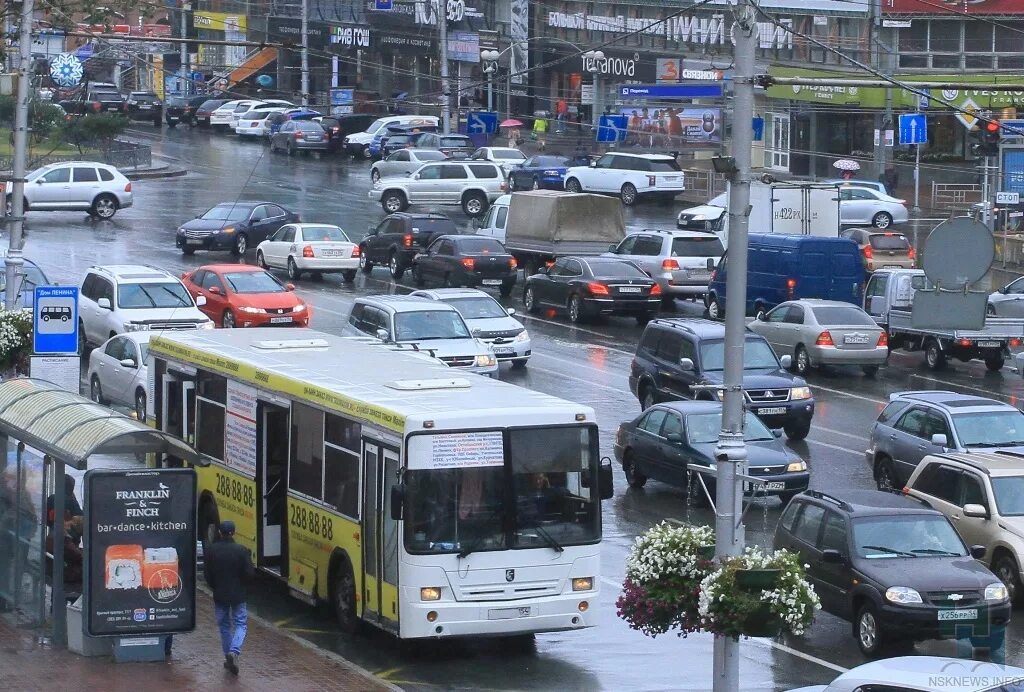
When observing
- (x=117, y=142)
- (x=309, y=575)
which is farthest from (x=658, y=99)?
(x=309, y=575)

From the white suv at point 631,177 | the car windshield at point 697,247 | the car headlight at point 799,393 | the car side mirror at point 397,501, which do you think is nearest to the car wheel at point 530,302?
the car windshield at point 697,247

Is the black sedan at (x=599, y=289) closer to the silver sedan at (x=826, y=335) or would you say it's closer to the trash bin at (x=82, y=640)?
the silver sedan at (x=826, y=335)

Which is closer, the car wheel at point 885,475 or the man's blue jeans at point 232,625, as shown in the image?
the man's blue jeans at point 232,625

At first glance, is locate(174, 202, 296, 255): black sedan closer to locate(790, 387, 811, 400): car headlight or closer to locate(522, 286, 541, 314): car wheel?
locate(522, 286, 541, 314): car wheel

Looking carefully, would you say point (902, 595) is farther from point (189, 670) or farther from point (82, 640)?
point (82, 640)

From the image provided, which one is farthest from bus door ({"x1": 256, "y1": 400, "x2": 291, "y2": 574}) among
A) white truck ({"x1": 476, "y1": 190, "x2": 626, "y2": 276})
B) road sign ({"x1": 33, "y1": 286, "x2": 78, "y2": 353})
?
white truck ({"x1": 476, "y1": 190, "x2": 626, "y2": 276})

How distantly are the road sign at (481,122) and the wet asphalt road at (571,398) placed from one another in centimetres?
574

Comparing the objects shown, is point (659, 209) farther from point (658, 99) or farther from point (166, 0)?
point (166, 0)

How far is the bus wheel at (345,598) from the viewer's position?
15672mm

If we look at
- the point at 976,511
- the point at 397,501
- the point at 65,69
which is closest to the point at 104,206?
the point at 65,69

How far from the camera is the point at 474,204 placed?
55.1m

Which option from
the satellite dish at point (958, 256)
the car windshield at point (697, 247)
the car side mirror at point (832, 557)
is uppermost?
the satellite dish at point (958, 256)

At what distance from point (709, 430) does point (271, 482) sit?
7.31 meters

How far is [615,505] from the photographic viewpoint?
22.6 metres
